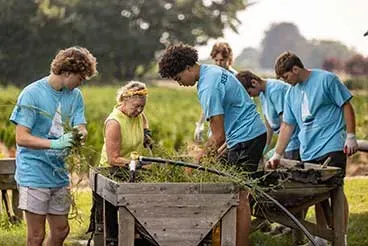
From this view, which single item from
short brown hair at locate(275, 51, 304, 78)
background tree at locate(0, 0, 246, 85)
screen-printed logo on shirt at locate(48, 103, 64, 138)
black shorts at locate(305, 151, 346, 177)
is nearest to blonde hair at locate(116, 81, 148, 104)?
screen-printed logo on shirt at locate(48, 103, 64, 138)

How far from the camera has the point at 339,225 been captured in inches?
266

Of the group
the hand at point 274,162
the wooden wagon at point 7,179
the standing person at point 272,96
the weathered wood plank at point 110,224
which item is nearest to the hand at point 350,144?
the hand at point 274,162

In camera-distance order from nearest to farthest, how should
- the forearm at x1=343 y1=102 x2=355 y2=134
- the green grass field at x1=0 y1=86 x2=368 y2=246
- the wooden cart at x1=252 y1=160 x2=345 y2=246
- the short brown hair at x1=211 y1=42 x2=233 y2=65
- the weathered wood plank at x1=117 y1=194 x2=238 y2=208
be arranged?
the weathered wood plank at x1=117 y1=194 x2=238 y2=208 → the wooden cart at x1=252 y1=160 x2=345 y2=246 → the forearm at x1=343 y1=102 x2=355 y2=134 → the green grass field at x1=0 y1=86 x2=368 y2=246 → the short brown hair at x1=211 y1=42 x2=233 y2=65

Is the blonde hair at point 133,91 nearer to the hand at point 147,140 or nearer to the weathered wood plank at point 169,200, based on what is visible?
the hand at point 147,140

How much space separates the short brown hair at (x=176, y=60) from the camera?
238 inches

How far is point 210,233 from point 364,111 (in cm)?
1692

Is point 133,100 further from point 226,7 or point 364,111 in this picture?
point 226,7

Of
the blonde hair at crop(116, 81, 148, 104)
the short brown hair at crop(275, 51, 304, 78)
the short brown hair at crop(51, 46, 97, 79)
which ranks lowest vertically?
the blonde hair at crop(116, 81, 148, 104)

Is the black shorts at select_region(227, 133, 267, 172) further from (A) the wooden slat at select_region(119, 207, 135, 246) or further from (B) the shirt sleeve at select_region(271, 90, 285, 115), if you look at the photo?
(B) the shirt sleeve at select_region(271, 90, 285, 115)

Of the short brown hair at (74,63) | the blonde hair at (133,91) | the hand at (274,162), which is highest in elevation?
the short brown hair at (74,63)

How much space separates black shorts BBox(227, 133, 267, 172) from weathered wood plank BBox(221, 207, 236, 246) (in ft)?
2.59

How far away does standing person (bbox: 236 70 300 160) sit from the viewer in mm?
7648

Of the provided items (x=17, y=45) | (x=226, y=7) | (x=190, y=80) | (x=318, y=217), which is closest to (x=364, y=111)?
(x=318, y=217)

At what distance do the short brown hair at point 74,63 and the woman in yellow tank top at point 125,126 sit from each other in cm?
62
